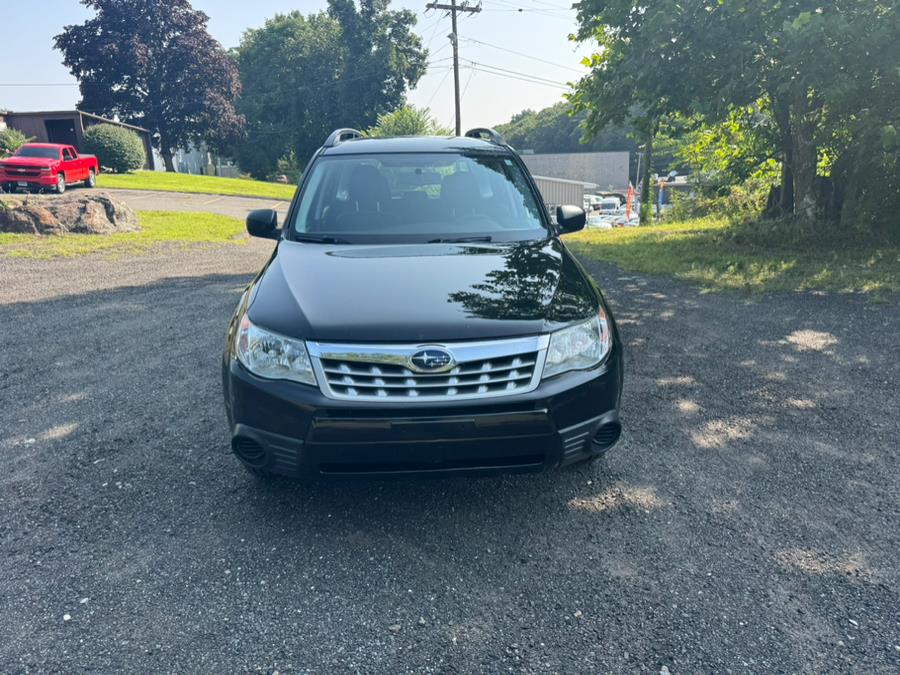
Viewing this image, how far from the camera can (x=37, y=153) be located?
21.8 meters

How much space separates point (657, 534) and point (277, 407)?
5.88 ft

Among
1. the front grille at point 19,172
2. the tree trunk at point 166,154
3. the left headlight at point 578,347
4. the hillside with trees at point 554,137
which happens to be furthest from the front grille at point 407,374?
the hillside with trees at point 554,137

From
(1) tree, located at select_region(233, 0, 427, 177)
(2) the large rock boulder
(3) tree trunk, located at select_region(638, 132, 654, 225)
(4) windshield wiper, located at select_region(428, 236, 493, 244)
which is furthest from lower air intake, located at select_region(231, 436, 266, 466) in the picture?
(1) tree, located at select_region(233, 0, 427, 177)

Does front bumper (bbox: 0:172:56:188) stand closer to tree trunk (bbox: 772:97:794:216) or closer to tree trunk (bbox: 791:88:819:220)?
tree trunk (bbox: 772:97:794:216)

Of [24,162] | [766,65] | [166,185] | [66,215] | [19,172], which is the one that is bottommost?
[66,215]

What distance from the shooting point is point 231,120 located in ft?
156

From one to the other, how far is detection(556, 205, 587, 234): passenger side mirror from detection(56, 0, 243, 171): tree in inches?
Answer: 1908

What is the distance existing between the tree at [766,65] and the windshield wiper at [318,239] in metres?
7.06

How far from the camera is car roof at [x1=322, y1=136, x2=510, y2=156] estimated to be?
15.1ft

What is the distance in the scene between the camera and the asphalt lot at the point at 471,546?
228 centimetres

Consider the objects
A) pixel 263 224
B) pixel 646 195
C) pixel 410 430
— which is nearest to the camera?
pixel 410 430

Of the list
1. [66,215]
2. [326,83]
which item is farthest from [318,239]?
[326,83]

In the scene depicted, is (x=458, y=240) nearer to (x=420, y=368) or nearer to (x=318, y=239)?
(x=318, y=239)

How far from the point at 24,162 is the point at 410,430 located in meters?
23.4
